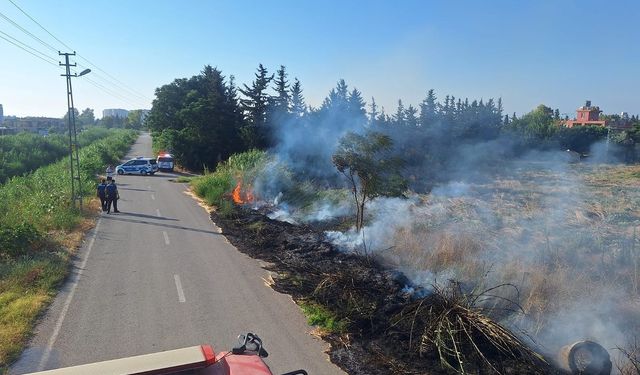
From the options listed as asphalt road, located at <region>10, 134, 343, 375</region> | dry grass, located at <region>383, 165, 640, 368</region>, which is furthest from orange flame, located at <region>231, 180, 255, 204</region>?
dry grass, located at <region>383, 165, 640, 368</region>

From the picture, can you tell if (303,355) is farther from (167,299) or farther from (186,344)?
(167,299)

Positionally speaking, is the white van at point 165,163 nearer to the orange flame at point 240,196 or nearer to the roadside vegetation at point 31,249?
the roadside vegetation at point 31,249

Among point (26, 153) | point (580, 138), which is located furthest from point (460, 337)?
point (26, 153)

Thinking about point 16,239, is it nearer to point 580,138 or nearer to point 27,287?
point 27,287

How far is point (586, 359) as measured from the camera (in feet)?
21.4

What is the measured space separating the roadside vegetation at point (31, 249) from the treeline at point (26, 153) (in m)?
18.8

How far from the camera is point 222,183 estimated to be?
24.1 meters

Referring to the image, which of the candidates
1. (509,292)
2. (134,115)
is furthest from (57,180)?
(134,115)

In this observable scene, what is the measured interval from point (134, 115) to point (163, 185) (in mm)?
121397

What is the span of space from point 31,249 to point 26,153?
3806cm

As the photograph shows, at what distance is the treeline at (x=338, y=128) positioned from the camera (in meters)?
21.4

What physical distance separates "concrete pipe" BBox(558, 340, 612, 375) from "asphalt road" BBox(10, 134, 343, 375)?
341cm

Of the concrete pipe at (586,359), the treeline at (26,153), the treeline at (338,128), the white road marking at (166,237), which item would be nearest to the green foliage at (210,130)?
the treeline at (338,128)

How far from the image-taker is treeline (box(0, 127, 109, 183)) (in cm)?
3716
